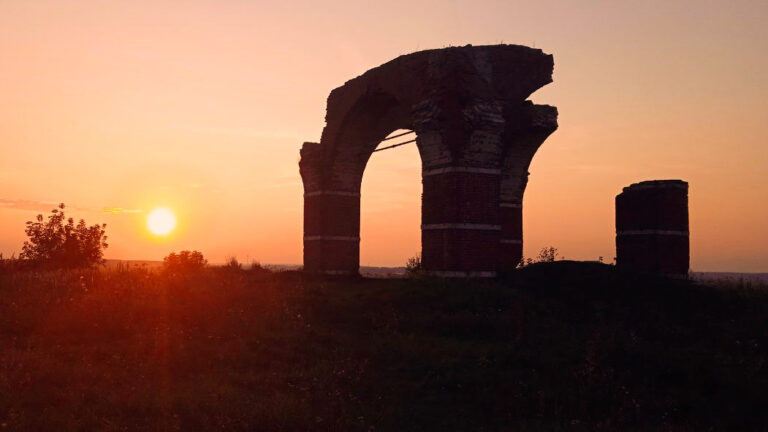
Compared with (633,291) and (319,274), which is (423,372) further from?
(319,274)

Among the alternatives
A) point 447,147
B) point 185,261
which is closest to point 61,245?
point 185,261

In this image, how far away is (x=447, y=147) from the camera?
16750 mm

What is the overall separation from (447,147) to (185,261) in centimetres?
1022

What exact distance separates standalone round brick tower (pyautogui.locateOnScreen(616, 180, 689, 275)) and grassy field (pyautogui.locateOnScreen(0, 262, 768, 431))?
3.79m

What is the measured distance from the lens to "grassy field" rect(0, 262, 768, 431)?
756 centimetres

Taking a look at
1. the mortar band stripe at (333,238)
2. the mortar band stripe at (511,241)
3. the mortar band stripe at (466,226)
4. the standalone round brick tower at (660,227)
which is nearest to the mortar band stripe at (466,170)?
the mortar band stripe at (466,226)

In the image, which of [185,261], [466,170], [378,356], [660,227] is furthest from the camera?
[185,261]

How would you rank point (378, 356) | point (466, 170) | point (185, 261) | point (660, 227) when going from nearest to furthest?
1. point (378, 356)
2. point (466, 170)
3. point (660, 227)
4. point (185, 261)

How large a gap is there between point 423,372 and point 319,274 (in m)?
13.5

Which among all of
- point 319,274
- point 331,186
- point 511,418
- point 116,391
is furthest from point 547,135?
point 116,391

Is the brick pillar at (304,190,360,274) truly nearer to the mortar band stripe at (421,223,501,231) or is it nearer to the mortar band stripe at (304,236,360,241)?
the mortar band stripe at (304,236,360,241)

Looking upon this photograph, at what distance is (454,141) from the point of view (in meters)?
16.6

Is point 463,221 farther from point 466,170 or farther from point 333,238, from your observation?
point 333,238

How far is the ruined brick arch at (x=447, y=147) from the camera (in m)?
16.7
